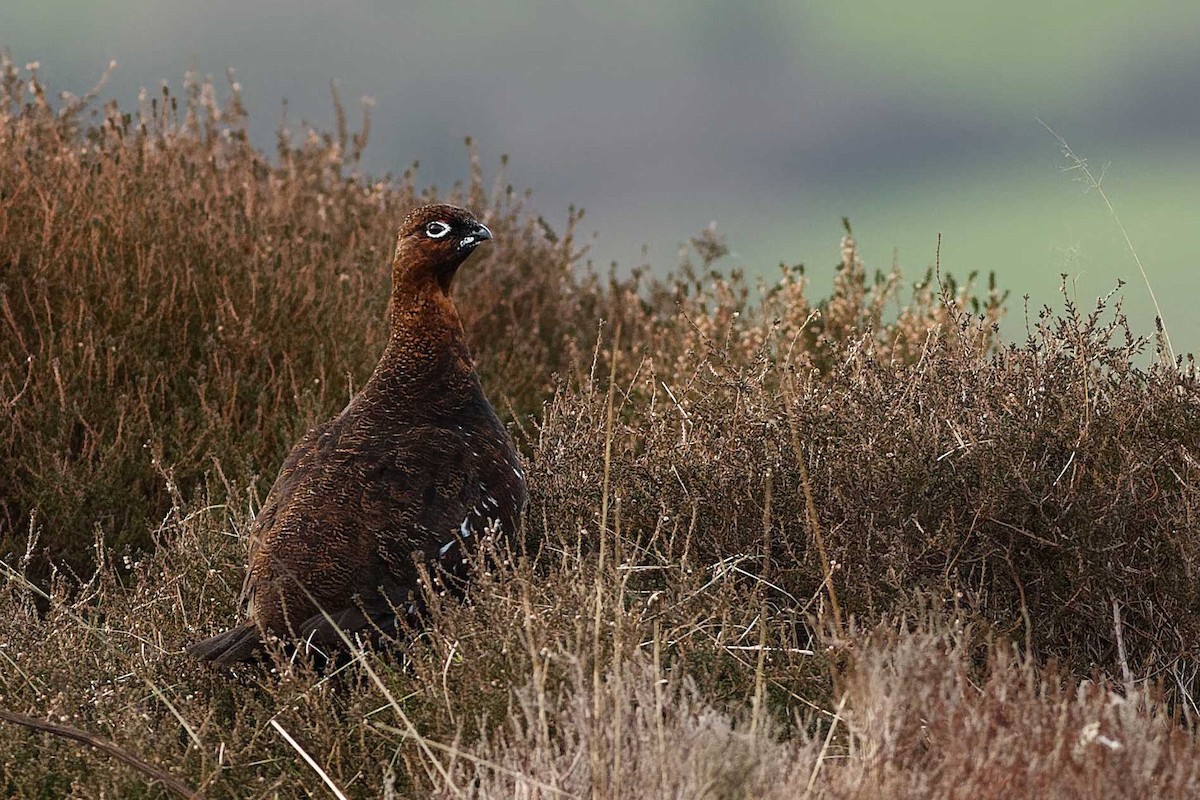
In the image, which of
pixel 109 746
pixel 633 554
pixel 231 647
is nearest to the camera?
pixel 109 746

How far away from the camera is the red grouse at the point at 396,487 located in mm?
3859

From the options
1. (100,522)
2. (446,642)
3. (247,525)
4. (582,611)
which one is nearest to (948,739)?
(582,611)

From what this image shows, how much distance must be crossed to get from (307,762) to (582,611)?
0.72 m

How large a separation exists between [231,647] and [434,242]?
138 centimetres

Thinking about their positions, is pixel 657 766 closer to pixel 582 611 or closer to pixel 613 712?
pixel 613 712

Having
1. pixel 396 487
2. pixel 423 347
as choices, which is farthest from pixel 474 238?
pixel 396 487

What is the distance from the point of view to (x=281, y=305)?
22.0 ft

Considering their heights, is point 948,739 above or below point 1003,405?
below

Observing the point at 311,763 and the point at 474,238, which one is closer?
the point at 311,763

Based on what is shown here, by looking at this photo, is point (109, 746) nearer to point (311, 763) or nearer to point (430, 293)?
point (311, 763)

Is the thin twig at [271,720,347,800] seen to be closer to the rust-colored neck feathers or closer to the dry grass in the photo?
the dry grass

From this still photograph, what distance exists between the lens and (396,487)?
4.04 m

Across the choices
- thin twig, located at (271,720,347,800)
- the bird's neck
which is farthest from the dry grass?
the bird's neck

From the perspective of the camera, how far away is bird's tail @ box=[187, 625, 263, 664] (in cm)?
378
